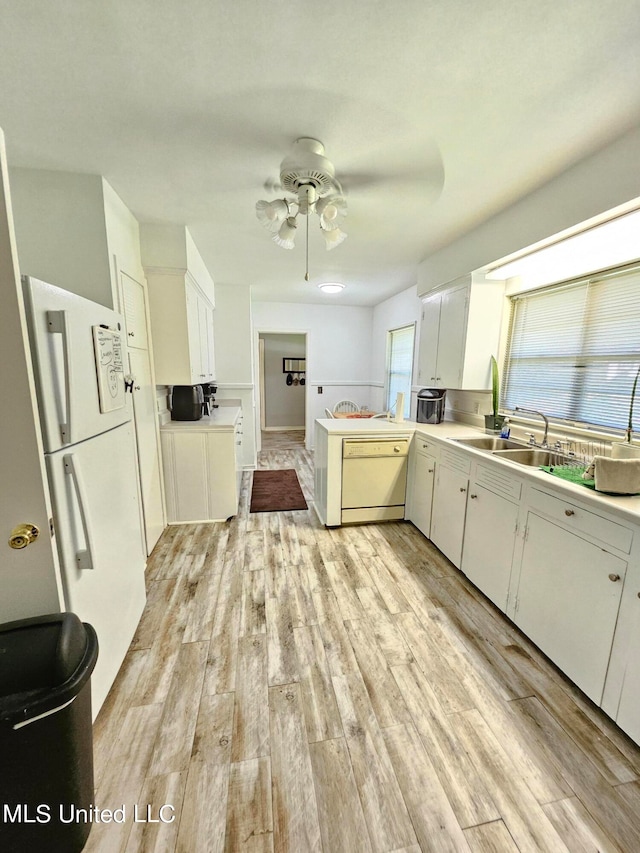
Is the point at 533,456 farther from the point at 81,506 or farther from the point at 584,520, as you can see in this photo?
the point at 81,506

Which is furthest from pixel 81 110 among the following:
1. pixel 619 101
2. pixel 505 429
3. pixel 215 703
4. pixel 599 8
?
pixel 505 429

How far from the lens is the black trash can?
2.65 ft

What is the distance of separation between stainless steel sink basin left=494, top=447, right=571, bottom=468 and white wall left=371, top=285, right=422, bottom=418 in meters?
2.05

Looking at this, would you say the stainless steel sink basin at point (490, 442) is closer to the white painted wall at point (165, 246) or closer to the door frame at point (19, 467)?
the door frame at point (19, 467)

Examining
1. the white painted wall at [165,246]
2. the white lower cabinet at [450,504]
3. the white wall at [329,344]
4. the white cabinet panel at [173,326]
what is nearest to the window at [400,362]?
the white wall at [329,344]

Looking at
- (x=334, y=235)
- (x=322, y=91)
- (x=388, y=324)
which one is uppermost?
(x=322, y=91)

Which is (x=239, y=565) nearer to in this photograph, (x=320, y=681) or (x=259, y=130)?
(x=320, y=681)

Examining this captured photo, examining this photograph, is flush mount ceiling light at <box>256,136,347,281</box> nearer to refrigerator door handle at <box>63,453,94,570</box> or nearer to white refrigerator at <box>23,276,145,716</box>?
white refrigerator at <box>23,276,145,716</box>

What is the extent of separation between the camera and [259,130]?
1513 mm

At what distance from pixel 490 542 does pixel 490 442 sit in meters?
0.84

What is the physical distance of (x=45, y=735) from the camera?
84cm

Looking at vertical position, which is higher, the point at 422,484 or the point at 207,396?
the point at 207,396

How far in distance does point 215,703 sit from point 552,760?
135cm

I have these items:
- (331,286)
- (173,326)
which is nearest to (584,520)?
(173,326)
